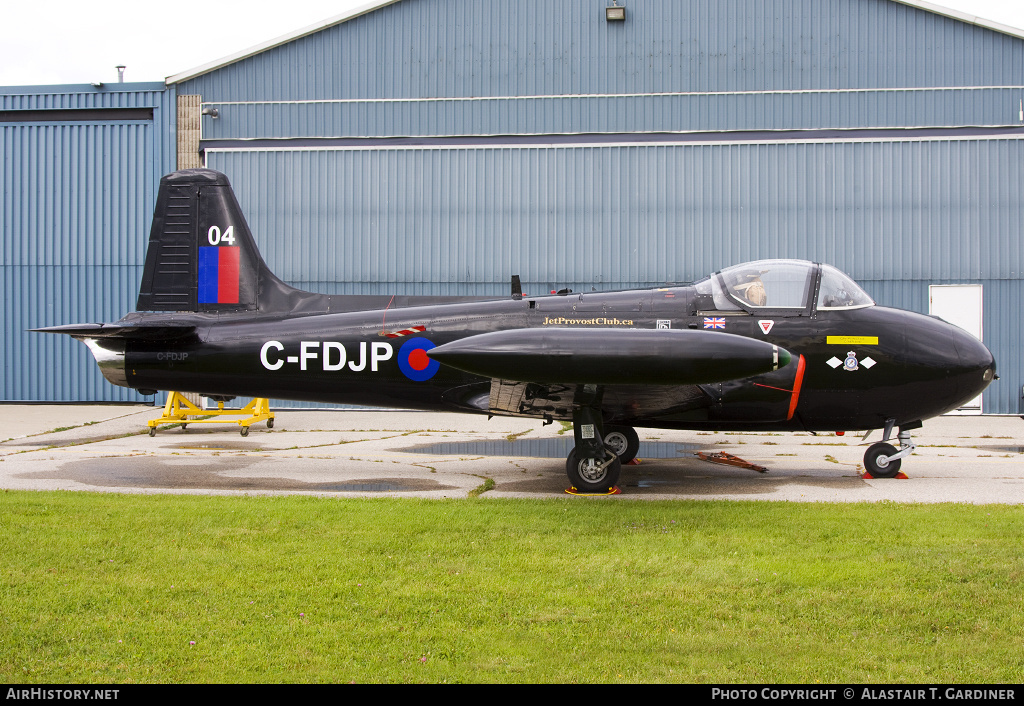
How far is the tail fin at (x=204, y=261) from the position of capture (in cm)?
1073

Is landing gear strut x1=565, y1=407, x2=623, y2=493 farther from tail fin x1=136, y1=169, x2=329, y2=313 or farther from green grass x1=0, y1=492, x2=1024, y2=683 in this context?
tail fin x1=136, y1=169, x2=329, y2=313

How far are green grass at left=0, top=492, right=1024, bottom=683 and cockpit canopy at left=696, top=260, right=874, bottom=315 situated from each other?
2560 millimetres

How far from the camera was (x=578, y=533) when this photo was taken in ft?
22.6

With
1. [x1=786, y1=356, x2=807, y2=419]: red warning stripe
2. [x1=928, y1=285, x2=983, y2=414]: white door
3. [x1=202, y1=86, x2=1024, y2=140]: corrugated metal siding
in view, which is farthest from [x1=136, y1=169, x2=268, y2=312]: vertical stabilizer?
[x1=928, y1=285, x2=983, y2=414]: white door

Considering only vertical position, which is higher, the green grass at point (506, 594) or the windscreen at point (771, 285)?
the windscreen at point (771, 285)

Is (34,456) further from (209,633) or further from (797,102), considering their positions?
(797,102)

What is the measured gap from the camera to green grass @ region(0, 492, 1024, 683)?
4.23 m

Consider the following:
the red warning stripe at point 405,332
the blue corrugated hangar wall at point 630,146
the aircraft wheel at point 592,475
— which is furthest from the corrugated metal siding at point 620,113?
the aircraft wheel at point 592,475

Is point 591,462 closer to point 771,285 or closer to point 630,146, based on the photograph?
point 771,285

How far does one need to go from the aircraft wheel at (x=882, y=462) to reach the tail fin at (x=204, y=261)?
679 cm

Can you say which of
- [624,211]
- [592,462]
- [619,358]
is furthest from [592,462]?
[624,211]

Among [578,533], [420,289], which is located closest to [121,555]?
[578,533]

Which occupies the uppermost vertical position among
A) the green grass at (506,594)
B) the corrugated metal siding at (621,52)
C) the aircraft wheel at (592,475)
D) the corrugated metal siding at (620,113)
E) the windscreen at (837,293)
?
the corrugated metal siding at (621,52)

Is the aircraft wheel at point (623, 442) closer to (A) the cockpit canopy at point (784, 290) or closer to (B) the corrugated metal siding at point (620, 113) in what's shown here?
(A) the cockpit canopy at point (784, 290)
